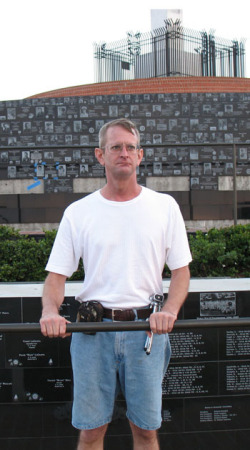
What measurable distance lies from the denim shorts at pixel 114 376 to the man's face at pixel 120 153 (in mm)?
589

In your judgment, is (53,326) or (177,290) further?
(177,290)

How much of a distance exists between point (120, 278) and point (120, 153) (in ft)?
1.51

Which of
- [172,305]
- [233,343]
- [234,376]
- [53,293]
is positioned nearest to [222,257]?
[233,343]

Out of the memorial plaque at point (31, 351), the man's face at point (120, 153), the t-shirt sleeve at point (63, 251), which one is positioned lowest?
the memorial plaque at point (31, 351)

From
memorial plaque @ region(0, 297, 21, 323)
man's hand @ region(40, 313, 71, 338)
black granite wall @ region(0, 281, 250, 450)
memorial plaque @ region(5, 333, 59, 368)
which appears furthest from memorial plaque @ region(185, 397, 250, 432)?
man's hand @ region(40, 313, 71, 338)

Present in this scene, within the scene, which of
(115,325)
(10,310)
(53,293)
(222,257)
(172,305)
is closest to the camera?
(115,325)

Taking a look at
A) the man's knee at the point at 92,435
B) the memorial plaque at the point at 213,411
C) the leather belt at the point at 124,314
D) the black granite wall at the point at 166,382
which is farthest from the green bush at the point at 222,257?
the man's knee at the point at 92,435

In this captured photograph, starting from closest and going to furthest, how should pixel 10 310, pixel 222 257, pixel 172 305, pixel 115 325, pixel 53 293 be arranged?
pixel 115 325 → pixel 172 305 → pixel 53 293 → pixel 10 310 → pixel 222 257

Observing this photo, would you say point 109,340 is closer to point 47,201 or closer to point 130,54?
point 47,201

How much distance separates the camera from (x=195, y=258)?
3.02 metres

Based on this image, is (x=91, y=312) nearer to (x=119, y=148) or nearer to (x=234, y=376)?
(x=119, y=148)

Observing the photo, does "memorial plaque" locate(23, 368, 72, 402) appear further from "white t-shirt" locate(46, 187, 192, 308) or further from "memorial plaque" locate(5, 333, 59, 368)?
"white t-shirt" locate(46, 187, 192, 308)

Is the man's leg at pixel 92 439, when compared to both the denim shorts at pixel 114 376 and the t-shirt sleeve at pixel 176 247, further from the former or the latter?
the t-shirt sleeve at pixel 176 247

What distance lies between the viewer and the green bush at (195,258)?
2996 millimetres
